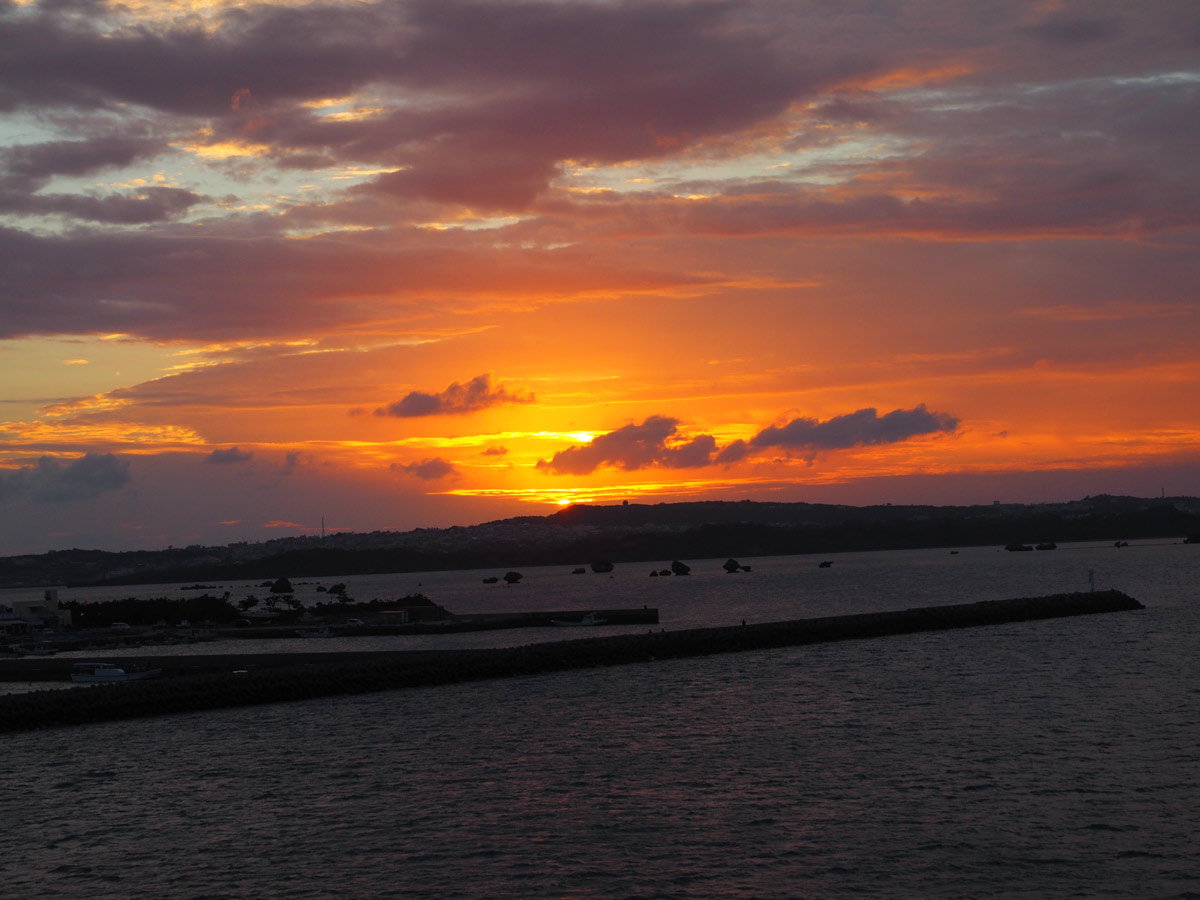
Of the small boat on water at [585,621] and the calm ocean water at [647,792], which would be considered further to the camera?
the small boat on water at [585,621]

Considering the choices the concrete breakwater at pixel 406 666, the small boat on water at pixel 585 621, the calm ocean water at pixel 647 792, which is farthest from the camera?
the small boat on water at pixel 585 621

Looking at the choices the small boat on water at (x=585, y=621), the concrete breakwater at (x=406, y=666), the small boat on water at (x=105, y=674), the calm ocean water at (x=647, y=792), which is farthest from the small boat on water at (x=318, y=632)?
the calm ocean water at (x=647, y=792)

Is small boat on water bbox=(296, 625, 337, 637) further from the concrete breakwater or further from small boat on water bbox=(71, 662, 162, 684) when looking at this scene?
small boat on water bbox=(71, 662, 162, 684)

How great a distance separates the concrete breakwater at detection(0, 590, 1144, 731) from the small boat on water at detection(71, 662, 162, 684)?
155 inches

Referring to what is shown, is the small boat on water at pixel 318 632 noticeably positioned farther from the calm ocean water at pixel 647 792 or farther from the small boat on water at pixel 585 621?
the calm ocean water at pixel 647 792

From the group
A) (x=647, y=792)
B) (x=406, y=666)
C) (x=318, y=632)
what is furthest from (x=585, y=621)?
(x=647, y=792)

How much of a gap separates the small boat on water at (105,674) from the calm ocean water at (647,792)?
16.5 meters

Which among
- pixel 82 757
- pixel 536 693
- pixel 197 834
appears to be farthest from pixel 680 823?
pixel 536 693

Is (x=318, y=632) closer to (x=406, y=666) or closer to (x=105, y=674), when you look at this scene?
(x=105, y=674)

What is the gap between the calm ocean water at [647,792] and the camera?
24281 mm

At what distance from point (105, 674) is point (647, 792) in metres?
44.2

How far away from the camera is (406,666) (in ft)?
200

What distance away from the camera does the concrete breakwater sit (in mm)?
50125

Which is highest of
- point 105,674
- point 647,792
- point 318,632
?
point 647,792
